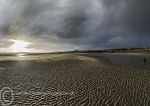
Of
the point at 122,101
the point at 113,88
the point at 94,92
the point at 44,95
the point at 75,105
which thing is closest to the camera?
the point at 75,105

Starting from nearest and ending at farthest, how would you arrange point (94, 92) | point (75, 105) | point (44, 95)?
point (75, 105), point (44, 95), point (94, 92)

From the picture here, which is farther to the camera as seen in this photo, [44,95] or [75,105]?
[44,95]

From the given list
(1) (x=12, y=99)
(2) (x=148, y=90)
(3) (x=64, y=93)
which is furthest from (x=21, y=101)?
(2) (x=148, y=90)

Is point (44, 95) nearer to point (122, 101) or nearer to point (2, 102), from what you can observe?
point (2, 102)

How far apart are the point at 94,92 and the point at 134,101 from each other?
9.07 ft

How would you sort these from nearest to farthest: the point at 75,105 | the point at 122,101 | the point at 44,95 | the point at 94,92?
1. the point at 75,105
2. the point at 122,101
3. the point at 44,95
4. the point at 94,92

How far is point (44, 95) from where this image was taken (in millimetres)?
10898

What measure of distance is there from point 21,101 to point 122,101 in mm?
5789

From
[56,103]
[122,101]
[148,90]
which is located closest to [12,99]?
[56,103]

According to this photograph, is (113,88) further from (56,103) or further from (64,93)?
(56,103)

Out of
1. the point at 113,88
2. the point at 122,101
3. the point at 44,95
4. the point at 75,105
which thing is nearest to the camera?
the point at 75,105

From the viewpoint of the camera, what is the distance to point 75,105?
360 inches

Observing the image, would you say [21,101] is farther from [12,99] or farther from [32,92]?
[32,92]

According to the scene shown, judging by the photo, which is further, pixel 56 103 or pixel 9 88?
pixel 9 88
